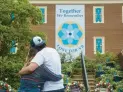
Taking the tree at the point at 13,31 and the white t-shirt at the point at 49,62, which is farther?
the tree at the point at 13,31

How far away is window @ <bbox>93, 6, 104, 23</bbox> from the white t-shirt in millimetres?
23247

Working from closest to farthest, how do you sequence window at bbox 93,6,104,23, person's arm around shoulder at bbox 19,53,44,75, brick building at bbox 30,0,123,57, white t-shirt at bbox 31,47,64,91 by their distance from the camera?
1. person's arm around shoulder at bbox 19,53,44,75
2. white t-shirt at bbox 31,47,64,91
3. brick building at bbox 30,0,123,57
4. window at bbox 93,6,104,23

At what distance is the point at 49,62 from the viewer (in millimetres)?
5242

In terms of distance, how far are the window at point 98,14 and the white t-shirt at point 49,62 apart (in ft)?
76.3

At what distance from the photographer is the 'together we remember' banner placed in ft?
91.7

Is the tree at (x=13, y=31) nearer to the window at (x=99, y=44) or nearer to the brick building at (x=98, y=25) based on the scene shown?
the brick building at (x=98, y=25)

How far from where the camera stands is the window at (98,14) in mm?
28406

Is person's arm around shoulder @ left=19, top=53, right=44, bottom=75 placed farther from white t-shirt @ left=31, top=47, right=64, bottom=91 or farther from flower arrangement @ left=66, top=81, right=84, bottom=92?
Result: flower arrangement @ left=66, top=81, right=84, bottom=92

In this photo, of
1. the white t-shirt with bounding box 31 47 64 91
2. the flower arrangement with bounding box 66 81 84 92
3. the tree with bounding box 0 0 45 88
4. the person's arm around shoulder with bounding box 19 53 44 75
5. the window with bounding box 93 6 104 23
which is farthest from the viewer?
the window with bounding box 93 6 104 23

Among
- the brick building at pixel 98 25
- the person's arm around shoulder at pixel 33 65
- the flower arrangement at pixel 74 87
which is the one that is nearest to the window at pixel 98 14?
the brick building at pixel 98 25

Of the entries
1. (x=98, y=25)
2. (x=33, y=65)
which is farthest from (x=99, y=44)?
(x=33, y=65)

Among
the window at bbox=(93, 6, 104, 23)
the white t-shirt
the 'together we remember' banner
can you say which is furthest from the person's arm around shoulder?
the window at bbox=(93, 6, 104, 23)

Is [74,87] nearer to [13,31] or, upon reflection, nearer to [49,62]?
[13,31]

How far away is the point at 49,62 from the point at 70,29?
905 inches
